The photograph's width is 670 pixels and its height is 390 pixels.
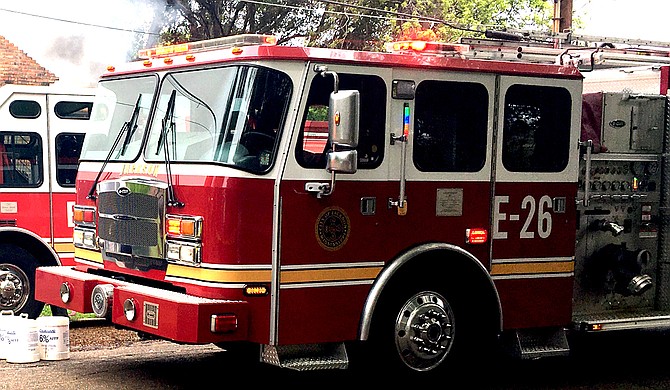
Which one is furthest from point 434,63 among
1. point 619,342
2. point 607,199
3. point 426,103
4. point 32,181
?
point 32,181

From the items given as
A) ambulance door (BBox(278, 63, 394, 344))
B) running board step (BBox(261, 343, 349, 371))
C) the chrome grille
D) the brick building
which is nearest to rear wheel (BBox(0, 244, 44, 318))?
the chrome grille

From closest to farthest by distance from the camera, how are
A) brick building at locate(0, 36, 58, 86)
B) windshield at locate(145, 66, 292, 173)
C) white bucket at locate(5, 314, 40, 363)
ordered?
windshield at locate(145, 66, 292, 173)
white bucket at locate(5, 314, 40, 363)
brick building at locate(0, 36, 58, 86)

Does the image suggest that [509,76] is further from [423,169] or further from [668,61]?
[668,61]

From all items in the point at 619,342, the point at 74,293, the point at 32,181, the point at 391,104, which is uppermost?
the point at 391,104

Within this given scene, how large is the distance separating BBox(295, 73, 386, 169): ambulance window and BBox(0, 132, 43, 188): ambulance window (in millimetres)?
5223

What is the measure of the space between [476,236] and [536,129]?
1.00m

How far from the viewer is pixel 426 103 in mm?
7461

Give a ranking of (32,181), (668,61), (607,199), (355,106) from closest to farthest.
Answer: (355,106)
(607,199)
(668,61)
(32,181)

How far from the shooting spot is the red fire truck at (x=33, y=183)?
430 inches

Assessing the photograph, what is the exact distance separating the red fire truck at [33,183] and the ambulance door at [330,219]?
4846 millimetres

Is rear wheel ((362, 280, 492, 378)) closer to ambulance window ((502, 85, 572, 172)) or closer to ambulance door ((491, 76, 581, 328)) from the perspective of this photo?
ambulance door ((491, 76, 581, 328))

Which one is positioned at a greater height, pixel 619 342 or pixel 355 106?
pixel 355 106

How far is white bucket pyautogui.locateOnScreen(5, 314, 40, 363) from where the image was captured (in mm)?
8266

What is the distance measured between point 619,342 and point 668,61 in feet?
9.38
